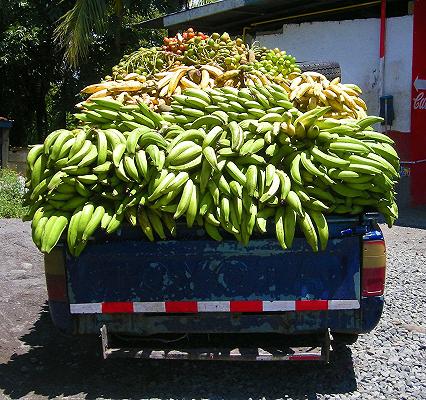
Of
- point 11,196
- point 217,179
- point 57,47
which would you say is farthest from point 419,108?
point 57,47

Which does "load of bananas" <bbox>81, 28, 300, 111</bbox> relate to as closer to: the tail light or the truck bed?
the truck bed

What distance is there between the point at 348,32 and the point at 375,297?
795cm

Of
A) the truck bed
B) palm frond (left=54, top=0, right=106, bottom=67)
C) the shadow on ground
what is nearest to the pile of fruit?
the truck bed

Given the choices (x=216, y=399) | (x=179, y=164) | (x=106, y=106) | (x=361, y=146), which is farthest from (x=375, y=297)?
(x=106, y=106)

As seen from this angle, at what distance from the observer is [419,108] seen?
977 centimetres

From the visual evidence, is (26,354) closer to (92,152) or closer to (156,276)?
(156,276)

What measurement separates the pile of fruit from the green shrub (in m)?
6.16

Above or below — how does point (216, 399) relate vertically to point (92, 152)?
below

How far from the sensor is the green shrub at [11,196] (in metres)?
9.90

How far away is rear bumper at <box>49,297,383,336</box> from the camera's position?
12.1 feet

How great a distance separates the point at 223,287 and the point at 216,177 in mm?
689

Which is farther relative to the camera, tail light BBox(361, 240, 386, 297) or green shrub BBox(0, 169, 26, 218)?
green shrub BBox(0, 169, 26, 218)

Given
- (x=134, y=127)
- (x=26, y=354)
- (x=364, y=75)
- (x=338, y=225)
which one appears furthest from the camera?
(x=364, y=75)

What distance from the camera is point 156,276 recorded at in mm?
3703
